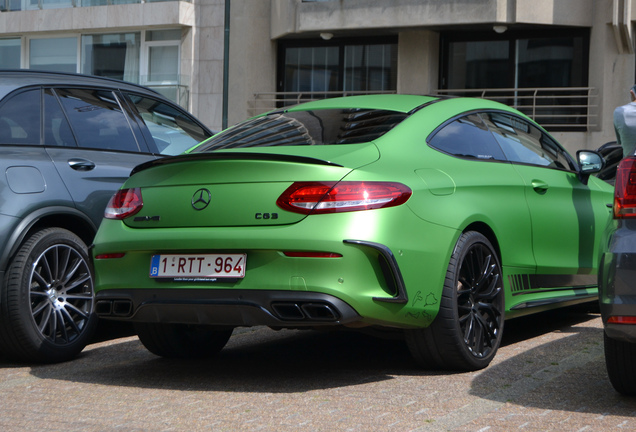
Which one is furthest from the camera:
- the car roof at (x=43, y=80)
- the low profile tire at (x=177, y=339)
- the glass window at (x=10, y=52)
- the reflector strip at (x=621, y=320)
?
the glass window at (x=10, y=52)

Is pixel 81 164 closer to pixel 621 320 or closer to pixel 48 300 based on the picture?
pixel 48 300

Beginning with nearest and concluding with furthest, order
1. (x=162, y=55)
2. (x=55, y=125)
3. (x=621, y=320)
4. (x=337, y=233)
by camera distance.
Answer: (x=621, y=320)
(x=337, y=233)
(x=55, y=125)
(x=162, y=55)

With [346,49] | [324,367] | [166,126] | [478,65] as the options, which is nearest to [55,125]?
[166,126]

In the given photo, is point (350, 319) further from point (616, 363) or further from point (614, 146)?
point (614, 146)

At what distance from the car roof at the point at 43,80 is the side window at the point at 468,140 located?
2543 mm

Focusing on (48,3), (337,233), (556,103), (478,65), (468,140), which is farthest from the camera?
(48,3)

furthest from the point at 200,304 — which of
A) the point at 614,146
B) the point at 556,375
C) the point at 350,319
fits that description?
the point at 614,146

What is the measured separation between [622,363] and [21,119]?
3.74 m

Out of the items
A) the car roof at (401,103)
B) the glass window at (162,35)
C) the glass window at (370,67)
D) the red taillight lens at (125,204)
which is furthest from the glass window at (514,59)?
the red taillight lens at (125,204)

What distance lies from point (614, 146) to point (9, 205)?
537 cm

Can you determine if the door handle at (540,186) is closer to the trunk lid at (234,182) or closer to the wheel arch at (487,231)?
the wheel arch at (487,231)

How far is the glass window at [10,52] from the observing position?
31844mm

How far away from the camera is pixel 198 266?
16.1ft

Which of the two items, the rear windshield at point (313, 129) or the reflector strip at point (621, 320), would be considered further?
the rear windshield at point (313, 129)
